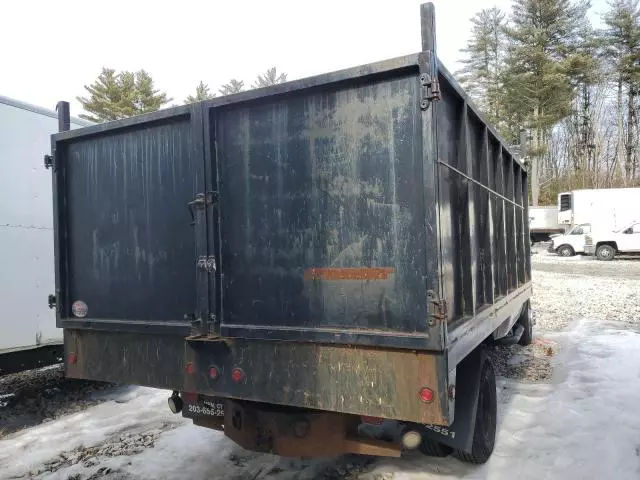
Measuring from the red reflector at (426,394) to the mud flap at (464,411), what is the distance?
872 mm

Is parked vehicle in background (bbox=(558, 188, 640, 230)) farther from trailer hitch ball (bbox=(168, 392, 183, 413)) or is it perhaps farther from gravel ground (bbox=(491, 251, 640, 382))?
trailer hitch ball (bbox=(168, 392, 183, 413))

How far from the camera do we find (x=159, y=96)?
38156 mm

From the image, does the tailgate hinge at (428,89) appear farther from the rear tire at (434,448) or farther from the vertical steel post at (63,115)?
the vertical steel post at (63,115)

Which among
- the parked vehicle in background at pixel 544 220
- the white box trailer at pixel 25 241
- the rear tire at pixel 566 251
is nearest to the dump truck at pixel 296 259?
the white box trailer at pixel 25 241

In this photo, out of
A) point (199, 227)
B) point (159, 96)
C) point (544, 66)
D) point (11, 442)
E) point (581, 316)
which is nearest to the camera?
point (199, 227)

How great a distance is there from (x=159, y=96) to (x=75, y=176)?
3737cm

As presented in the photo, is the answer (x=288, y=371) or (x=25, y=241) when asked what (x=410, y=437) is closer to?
(x=288, y=371)

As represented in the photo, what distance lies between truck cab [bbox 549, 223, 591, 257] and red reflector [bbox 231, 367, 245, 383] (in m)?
27.5

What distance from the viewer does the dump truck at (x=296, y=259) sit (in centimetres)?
260

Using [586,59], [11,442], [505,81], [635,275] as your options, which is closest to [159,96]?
[505,81]

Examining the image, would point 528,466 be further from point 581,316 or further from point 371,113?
point 581,316

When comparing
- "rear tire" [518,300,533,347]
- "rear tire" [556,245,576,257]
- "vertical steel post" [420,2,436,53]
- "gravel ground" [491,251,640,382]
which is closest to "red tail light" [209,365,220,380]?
"vertical steel post" [420,2,436,53]

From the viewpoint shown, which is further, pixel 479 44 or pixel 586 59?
pixel 479 44

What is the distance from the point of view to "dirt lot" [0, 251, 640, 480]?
3.84 meters
